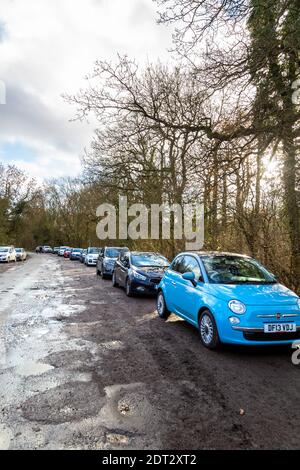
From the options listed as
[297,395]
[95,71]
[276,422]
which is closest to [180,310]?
[297,395]

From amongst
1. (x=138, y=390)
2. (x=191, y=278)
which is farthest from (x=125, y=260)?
(x=138, y=390)

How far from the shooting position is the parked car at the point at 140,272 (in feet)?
37.7

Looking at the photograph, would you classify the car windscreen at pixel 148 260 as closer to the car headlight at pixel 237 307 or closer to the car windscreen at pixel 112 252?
the car windscreen at pixel 112 252

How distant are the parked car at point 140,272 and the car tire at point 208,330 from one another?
5.33 metres

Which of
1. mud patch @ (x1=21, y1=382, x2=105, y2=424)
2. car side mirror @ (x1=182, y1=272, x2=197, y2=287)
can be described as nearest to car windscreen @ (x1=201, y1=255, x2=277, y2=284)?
car side mirror @ (x1=182, y1=272, x2=197, y2=287)

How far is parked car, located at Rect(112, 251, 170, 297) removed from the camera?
1150 centimetres

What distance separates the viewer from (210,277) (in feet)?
21.4

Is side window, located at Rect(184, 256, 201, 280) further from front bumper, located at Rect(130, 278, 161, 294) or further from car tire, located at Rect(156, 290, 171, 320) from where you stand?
front bumper, located at Rect(130, 278, 161, 294)

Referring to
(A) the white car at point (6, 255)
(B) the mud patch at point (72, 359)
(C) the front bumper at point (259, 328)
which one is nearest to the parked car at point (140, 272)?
(B) the mud patch at point (72, 359)

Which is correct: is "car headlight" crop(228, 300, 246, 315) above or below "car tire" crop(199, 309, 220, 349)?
above

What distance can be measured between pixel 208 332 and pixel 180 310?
1408mm

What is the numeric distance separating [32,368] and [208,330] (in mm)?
2855

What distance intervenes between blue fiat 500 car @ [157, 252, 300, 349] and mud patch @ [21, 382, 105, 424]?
7.69ft

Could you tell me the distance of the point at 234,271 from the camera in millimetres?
6840
